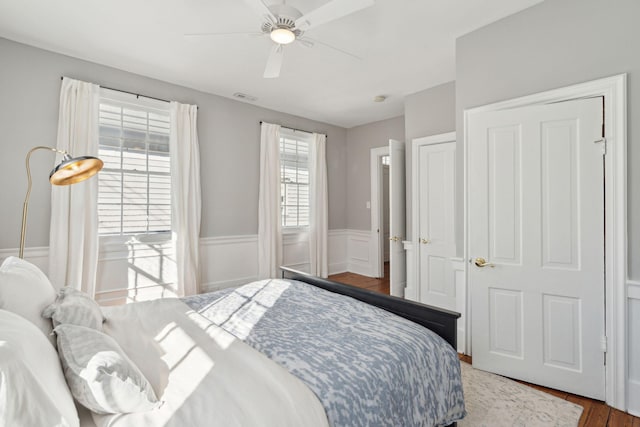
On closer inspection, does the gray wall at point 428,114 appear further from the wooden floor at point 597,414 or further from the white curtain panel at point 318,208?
the wooden floor at point 597,414

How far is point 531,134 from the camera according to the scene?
7.48 feet

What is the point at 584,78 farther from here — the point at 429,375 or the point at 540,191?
the point at 429,375

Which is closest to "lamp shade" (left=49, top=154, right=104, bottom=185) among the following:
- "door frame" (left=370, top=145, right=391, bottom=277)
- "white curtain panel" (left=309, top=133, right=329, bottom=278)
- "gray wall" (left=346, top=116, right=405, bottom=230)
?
"white curtain panel" (left=309, top=133, right=329, bottom=278)

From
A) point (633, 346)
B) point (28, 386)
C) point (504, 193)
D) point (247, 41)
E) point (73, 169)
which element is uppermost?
point (247, 41)

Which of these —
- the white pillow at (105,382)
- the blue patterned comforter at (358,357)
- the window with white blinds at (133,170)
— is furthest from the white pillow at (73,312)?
the window with white blinds at (133,170)

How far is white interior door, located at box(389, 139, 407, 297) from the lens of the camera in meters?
4.06

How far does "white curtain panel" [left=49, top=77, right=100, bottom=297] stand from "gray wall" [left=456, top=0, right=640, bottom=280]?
3.66m

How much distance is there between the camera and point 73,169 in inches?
71.5

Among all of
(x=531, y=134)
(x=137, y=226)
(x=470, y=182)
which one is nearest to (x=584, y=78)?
(x=531, y=134)

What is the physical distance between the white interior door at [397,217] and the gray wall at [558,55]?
1286 mm

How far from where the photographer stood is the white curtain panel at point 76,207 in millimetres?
2973

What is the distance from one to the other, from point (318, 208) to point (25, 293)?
4183 millimetres

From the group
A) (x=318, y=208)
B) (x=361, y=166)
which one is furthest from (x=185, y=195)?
(x=361, y=166)

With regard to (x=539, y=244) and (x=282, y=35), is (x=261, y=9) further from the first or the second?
(x=539, y=244)
